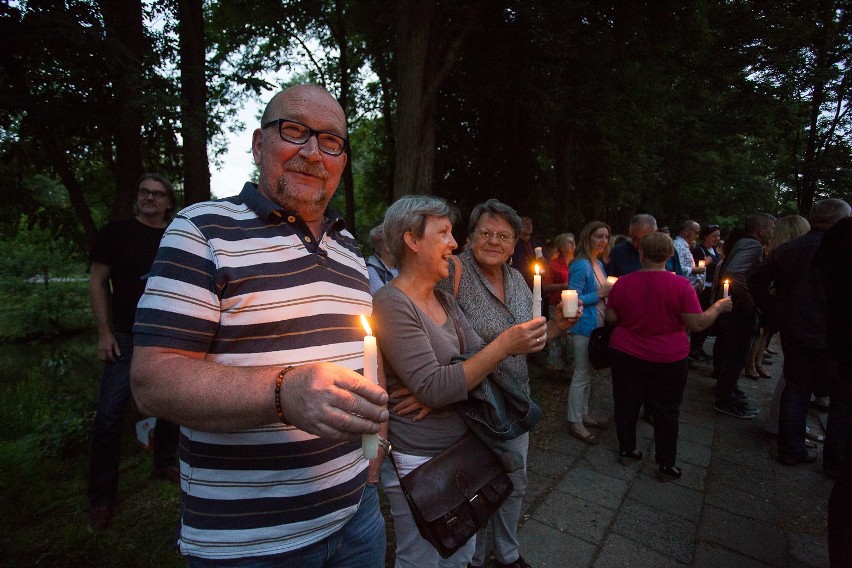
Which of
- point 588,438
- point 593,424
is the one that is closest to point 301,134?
point 588,438

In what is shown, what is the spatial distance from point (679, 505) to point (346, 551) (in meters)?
3.03

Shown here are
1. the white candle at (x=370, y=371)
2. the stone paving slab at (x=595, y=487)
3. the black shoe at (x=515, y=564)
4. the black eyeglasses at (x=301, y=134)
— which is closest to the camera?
the white candle at (x=370, y=371)

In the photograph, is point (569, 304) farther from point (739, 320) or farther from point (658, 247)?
point (739, 320)

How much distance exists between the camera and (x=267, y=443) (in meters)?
1.22

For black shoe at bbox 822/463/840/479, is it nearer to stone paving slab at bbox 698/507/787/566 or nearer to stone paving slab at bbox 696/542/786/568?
stone paving slab at bbox 698/507/787/566

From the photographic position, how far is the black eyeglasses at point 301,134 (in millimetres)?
1387

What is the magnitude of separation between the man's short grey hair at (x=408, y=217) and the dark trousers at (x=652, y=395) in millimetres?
2507

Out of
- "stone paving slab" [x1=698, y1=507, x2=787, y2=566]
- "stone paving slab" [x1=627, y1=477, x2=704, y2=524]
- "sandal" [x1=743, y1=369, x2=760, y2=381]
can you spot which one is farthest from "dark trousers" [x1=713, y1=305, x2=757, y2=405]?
"stone paving slab" [x1=698, y1=507, x2=787, y2=566]

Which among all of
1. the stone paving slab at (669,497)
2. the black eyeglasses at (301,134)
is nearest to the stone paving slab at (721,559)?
the stone paving slab at (669,497)

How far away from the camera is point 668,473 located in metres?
3.59

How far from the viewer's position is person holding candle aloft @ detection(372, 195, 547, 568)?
176cm

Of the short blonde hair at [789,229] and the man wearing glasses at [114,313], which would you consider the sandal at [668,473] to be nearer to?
the short blonde hair at [789,229]

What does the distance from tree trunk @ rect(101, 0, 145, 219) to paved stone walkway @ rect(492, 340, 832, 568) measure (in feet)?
13.9

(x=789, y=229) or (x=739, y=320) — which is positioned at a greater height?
(x=789, y=229)
